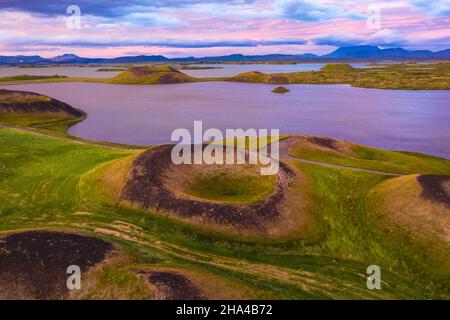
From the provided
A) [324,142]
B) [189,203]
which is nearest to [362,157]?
[324,142]

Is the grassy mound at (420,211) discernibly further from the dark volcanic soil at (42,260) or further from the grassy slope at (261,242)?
the dark volcanic soil at (42,260)

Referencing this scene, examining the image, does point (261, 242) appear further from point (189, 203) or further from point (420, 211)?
point (420, 211)

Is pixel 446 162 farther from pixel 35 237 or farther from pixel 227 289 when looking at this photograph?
pixel 35 237

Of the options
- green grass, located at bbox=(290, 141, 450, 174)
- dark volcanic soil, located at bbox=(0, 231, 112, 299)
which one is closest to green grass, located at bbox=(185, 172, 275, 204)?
dark volcanic soil, located at bbox=(0, 231, 112, 299)

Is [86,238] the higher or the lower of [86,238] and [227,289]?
the higher

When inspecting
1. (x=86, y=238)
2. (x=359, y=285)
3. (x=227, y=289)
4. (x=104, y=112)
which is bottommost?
(x=359, y=285)

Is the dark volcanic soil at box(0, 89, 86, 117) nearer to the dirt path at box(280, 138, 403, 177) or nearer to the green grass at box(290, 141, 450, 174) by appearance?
the dirt path at box(280, 138, 403, 177)

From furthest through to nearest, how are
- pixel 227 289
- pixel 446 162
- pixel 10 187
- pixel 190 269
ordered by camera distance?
1. pixel 446 162
2. pixel 10 187
3. pixel 190 269
4. pixel 227 289
